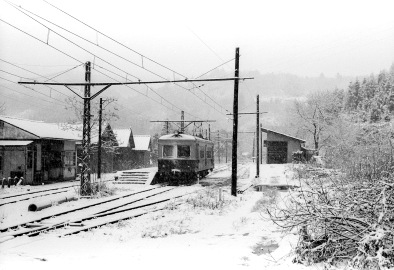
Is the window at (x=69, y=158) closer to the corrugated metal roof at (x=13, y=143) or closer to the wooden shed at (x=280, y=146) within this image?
the corrugated metal roof at (x=13, y=143)

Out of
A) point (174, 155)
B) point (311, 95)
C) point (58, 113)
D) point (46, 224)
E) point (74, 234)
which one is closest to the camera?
point (74, 234)

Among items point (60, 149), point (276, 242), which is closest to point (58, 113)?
point (60, 149)

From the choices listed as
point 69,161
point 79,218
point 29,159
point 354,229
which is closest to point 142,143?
point 69,161

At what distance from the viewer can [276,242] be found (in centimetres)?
794

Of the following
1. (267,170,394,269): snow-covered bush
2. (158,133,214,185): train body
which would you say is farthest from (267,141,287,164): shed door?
(267,170,394,269): snow-covered bush

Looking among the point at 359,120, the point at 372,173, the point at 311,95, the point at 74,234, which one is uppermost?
the point at 311,95

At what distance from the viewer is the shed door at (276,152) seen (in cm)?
4304

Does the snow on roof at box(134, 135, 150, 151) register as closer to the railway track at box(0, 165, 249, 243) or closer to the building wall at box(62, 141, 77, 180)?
the building wall at box(62, 141, 77, 180)

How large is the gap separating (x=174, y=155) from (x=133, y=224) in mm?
13342

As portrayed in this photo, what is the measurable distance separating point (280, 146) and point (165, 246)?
1441 inches

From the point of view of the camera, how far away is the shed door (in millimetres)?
43044

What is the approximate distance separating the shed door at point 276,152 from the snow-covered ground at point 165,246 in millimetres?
31645

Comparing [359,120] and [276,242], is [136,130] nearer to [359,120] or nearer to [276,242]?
[359,120]

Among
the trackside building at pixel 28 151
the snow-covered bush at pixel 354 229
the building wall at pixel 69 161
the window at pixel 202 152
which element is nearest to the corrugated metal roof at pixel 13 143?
the trackside building at pixel 28 151
